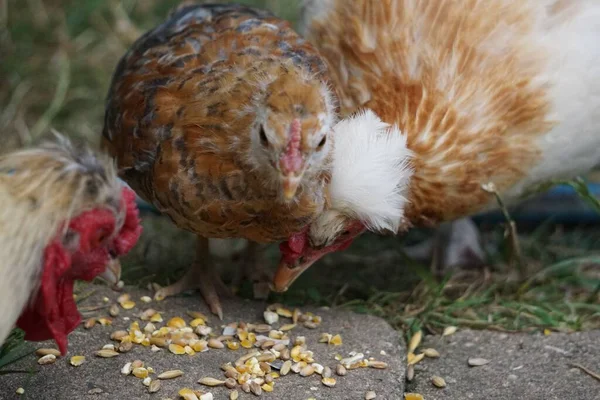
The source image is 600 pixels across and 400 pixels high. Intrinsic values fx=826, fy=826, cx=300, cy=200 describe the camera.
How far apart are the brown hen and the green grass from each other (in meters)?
0.74

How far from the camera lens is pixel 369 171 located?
2855mm

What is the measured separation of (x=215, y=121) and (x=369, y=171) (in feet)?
1.84

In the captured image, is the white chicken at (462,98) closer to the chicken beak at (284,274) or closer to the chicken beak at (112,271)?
the chicken beak at (284,274)

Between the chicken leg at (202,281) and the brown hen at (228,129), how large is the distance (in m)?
0.02

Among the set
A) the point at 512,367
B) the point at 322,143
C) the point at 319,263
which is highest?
the point at 322,143

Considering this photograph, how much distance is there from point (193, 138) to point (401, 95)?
84cm

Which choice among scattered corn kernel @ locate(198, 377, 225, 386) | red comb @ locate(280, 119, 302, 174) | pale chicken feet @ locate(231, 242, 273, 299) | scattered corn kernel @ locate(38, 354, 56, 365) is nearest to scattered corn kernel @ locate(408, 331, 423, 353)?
pale chicken feet @ locate(231, 242, 273, 299)

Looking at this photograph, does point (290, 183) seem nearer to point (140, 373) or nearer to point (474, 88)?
point (140, 373)

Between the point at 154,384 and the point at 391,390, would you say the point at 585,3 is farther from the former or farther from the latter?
the point at 154,384

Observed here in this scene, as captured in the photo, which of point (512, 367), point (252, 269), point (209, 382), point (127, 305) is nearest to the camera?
point (209, 382)

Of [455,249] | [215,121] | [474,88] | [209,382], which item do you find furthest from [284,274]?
[455,249]

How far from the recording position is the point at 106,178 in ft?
8.25

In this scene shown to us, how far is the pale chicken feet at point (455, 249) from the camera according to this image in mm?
4074

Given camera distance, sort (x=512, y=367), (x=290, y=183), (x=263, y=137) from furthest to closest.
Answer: (x=512, y=367) → (x=263, y=137) → (x=290, y=183)
